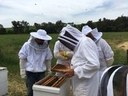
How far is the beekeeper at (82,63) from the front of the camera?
4.86 meters

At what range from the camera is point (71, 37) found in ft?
16.8

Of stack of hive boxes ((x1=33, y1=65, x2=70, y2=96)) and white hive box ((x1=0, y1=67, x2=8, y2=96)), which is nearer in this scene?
stack of hive boxes ((x1=33, y1=65, x2=70, y2=96))

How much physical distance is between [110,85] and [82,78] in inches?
41.5

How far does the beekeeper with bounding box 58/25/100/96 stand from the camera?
16.0 ft

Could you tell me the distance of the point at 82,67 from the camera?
489cm

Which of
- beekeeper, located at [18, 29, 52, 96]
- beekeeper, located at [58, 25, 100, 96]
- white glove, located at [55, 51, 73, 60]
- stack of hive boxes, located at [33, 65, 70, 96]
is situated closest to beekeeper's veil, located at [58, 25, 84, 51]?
beekeeper, located at [58, 25, 100, 96]

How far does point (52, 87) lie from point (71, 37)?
3.05 ft

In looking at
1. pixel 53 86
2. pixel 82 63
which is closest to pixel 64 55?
pixel 82 63

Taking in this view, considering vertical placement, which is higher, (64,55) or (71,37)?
(71,37)

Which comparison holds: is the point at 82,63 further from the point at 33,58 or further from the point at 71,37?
the point at 33,58

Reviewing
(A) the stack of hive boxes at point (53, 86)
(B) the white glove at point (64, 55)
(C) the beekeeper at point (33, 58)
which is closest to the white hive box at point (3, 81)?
(C) the beekeeper at point (33, 58)

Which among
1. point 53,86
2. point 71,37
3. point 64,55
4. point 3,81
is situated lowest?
point 3,81

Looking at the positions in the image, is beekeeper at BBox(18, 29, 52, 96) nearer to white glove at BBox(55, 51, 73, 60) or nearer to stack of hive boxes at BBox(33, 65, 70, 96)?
white glove at BBox(55, 51, 73, 60)

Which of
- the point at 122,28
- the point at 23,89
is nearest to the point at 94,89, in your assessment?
the point at 23,89
